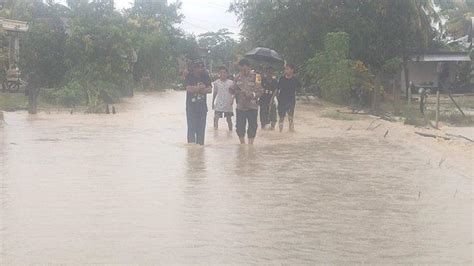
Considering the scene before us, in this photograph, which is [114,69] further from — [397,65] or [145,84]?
[145,84]

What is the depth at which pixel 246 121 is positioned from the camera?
12.9 meters

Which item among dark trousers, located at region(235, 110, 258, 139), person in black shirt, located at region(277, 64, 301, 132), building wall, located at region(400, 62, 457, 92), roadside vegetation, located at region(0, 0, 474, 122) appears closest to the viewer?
dark trousers, located at region(235, 110, 258, 139)

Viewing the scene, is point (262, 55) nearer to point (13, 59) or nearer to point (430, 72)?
point (13, 59)

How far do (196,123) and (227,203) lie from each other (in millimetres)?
4916

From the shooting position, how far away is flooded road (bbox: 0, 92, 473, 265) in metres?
5.71

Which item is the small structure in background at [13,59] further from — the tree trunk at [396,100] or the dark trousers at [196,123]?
the dark trousers at [196,123]

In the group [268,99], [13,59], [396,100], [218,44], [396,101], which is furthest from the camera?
[218,44]

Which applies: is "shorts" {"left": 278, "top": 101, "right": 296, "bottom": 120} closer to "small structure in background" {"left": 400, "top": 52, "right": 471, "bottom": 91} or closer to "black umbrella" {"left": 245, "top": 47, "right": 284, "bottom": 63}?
"black umbrella" {"left": 245, "top": 47, "right": 284, "bottom": 63}

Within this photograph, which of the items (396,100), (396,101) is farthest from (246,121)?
(396,100)

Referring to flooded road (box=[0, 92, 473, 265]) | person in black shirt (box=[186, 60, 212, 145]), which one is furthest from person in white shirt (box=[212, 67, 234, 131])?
person in black shirt (box=[186, 60, 212, 145])

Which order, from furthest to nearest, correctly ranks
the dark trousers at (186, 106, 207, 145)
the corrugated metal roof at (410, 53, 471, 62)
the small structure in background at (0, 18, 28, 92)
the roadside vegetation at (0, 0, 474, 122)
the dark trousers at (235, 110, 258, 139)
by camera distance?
the corrugated metal roof at (410, 53, 471, 62) < the small structure in background at (0, 18, 28, 92) < the roadside vegetation at (0, 0, 474, 122) < the dark trousers at (235, 110, 258, 139) < the dark trousers at (186, 106, 207, 145)

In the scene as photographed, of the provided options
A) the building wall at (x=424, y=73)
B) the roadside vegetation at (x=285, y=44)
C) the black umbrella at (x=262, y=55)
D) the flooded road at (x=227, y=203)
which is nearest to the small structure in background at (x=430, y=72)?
the building wall at (x=424, y=73)

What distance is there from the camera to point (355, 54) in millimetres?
28188

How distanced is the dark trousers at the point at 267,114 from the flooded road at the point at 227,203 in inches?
94.3
